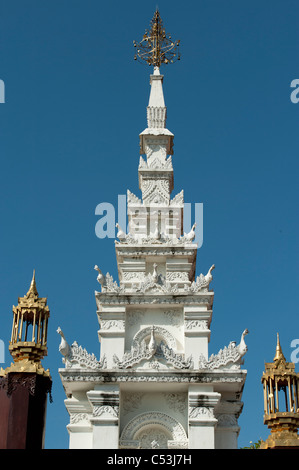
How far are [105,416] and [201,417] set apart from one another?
123 inches

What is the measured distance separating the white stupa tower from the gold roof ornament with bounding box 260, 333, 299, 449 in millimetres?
→ 2030

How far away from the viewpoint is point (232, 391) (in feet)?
93.1

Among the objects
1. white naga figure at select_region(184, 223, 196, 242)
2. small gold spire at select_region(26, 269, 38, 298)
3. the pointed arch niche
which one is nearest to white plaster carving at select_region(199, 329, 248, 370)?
the pointed arch niche

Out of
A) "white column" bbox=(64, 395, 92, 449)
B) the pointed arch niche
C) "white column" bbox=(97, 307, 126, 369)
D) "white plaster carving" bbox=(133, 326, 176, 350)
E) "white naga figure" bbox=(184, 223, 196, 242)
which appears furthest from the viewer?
"white naga figure" bbox=(184, 223, 196, 242)

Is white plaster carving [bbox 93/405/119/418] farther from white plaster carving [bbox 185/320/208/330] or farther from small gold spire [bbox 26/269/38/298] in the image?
small gold spire [bbox 26/269/38/298]

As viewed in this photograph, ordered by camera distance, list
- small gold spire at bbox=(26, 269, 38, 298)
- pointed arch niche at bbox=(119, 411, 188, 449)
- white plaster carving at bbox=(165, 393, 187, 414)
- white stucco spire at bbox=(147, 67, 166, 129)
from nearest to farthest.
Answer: pointed arch niche at bbox=(119, 411, 188, 449) → white plaster carving at bbox=(165, 393, 187, 414) → small gold spire at bbox=(26, 269, 38, 298) → white stucco spire at bbox=(147, 67, 166, 129)

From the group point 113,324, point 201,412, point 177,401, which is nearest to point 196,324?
point 177,401

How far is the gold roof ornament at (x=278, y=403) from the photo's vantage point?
97.2ft

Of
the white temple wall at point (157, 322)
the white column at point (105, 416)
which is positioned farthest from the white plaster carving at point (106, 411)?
the white temple wall at point (157, 322)

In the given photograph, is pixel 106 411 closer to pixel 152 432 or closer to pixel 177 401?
pixel 152 432

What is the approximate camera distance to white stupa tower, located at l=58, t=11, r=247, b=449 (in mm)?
27562

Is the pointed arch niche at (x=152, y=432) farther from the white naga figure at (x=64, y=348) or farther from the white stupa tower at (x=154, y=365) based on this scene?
the white naga figure at (x=64, y=348)

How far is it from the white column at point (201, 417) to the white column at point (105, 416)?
2.42 metres

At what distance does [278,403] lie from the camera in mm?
30406
